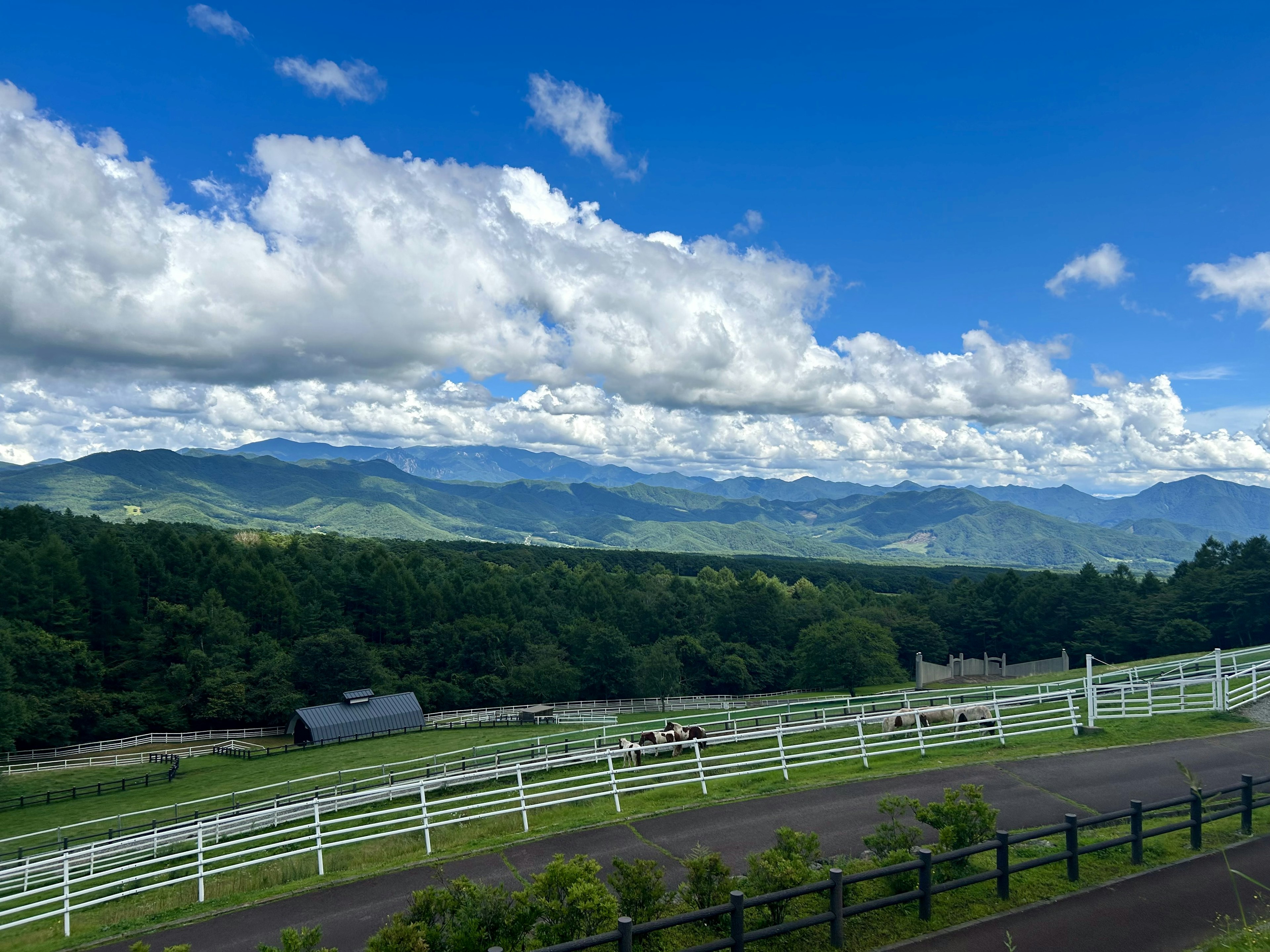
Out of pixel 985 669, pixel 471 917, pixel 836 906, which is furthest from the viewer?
pixel 985 669

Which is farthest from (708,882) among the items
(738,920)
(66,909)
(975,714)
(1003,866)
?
(975,714)

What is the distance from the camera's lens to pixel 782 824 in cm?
1413

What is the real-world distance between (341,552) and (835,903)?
4579 inches

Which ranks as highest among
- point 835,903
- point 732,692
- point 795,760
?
point 835,903

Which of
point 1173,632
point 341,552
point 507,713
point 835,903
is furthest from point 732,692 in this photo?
point 835,903

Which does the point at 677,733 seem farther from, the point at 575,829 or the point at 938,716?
the point at 575,829

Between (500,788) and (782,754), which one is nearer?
(782,754)

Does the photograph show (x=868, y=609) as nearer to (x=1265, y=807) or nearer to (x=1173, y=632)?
(x=1173, y=632)

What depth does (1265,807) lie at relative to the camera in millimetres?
13586

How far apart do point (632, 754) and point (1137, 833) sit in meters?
14.5

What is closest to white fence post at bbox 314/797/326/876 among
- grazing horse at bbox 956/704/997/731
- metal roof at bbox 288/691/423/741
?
grazing horse at bbox 956/704/997/731

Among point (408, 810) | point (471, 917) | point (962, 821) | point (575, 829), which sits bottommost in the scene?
point (408, 810)

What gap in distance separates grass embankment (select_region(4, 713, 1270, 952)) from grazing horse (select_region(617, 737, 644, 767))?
13.1ft

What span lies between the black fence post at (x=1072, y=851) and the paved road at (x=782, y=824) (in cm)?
54
